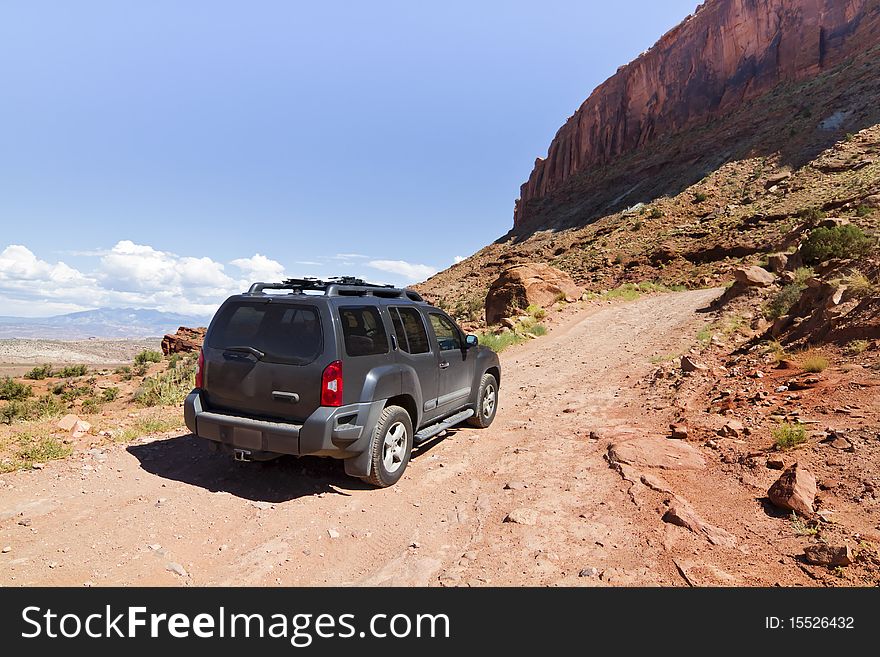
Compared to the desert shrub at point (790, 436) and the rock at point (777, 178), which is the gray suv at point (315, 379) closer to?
the desert shrub at point (790, 436)

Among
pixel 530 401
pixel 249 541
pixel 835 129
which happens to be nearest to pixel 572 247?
→ pixel 835 129

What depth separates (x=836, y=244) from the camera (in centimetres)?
1489

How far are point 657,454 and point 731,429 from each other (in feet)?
3.97

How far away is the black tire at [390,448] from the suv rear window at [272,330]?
1.00m

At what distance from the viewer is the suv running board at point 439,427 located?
5398mm

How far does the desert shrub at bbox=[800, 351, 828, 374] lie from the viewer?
7310 mm

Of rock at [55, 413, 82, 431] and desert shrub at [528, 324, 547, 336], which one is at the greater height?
desert shrub at [528, 324, 547, 336]

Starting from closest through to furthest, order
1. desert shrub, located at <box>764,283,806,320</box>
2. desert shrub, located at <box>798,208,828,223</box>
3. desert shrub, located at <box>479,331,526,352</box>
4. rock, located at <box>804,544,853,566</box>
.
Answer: rock, located at <box>804,544,853,566</box>
desert shrub, located at <box>764,283,806,320</box>
desert shrub, located at <box>479,331,526,352</box>
desert shrub, located at <box>798,208,828,223</box>

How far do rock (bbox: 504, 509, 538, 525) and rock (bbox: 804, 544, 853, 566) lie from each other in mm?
1910

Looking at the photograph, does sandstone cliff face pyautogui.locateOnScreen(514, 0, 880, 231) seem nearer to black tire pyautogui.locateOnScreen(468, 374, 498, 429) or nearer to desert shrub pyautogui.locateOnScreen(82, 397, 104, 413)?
desert shrub pyautogui.locateOnScreen(82, 397, 104, 413)

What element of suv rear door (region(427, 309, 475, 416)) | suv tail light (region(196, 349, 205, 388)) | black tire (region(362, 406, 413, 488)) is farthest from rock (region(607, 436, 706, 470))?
suv tail light (region(196, 349, 205, 388))

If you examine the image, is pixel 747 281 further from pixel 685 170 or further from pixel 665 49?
pixel 665 49

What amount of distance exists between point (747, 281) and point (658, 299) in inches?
226

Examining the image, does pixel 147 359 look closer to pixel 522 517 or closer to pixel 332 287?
pixel 332 287
